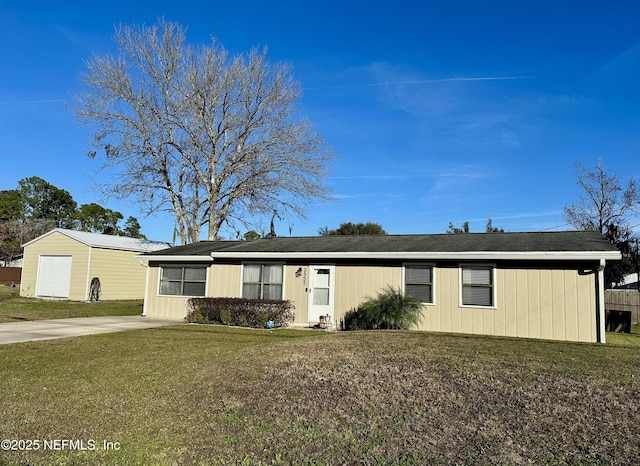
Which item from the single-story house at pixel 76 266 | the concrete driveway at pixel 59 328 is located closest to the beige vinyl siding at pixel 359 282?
the concrete driveway at pixel 59 328

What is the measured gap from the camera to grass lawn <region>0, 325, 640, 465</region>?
12.4ft

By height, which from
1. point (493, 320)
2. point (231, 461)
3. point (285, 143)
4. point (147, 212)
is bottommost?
point (231, 461)

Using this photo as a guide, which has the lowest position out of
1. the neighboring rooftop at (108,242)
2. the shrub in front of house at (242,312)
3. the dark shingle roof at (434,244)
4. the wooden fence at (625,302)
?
the shrub in front of house at (242,312)

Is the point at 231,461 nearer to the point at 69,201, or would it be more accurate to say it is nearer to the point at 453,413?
the point at 453,413

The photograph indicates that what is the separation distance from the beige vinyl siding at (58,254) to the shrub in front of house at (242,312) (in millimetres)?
12042

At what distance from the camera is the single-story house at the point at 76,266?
23.2m

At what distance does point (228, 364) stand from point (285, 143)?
19385mm

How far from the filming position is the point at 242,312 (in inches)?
526

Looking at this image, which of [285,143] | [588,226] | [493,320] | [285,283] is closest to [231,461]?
[493,320]

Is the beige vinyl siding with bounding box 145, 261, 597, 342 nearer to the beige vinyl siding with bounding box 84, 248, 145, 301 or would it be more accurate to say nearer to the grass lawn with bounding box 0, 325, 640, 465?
the grass lawn with bounding box 0, 325, 640, 465

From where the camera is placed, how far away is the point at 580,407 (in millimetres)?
4727

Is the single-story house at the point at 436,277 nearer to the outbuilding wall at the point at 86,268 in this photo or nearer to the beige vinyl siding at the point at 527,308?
the beige vinyl siding at the point at 527,308

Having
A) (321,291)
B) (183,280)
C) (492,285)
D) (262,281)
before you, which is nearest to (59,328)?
(183,280)

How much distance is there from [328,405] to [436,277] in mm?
8043
